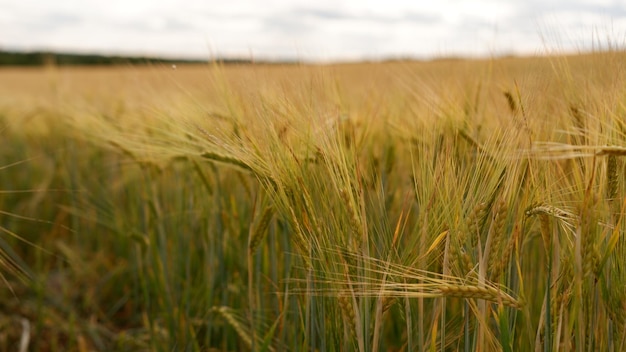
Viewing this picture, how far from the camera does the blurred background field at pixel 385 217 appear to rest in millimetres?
980

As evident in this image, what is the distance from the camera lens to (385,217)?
1095 millimetres

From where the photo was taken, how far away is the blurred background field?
980 mm

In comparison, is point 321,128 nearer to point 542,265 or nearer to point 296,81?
point 296,81

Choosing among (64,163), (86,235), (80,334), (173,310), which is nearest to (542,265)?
(173,310)

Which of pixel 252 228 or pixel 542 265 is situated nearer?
pixel 252 228

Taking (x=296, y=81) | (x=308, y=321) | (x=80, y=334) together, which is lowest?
(x=80, y=334)

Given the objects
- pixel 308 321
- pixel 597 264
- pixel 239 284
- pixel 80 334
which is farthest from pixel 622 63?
pixel 80 334

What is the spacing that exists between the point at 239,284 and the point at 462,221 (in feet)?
2.73

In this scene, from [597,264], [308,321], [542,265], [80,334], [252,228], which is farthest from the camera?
[80,334]

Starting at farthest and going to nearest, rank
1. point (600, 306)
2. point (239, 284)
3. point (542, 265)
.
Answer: point (239, 284)
point (542, 265)
point (600, 306)

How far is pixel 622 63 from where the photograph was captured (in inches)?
46.8

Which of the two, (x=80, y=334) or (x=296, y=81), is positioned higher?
(x=296, y=81)

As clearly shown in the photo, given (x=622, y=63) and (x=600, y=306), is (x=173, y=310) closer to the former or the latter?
(x=600, y=306)

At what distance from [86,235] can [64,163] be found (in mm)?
455
